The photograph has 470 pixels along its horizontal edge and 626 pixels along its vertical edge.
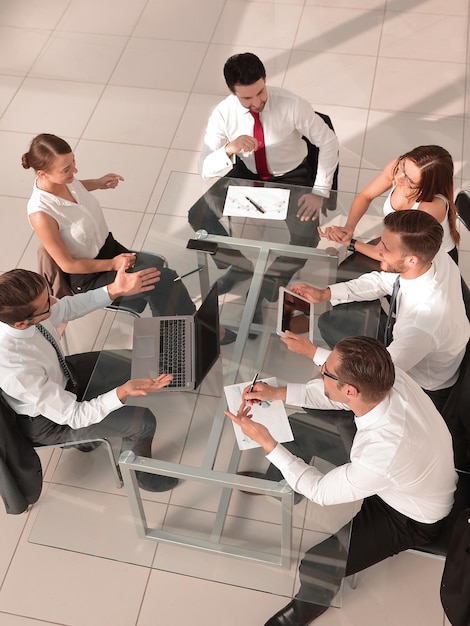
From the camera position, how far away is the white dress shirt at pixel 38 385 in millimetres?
2547

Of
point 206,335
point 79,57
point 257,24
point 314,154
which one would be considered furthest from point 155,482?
point 257,24

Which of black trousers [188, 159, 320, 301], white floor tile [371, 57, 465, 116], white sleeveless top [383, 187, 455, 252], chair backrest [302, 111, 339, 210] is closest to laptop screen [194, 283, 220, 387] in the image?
black trousers [188, 159, 320, 301]

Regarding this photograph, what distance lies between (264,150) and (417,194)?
949mm

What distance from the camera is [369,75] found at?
5.28 meters

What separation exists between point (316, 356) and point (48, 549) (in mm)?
1477

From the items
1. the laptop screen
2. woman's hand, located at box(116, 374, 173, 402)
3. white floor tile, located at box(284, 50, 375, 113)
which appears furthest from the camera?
white floor tile, located at box(284, 50, 375, 113)

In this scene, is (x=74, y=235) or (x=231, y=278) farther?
(x=74, y=235)

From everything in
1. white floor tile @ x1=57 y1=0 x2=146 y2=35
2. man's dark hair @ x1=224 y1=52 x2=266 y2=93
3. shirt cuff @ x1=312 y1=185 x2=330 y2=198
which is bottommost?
white floor tile @ x1=57 y1=0 x2=146 y2=35

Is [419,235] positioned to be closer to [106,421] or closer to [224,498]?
[224,498]

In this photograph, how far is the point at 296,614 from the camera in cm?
271

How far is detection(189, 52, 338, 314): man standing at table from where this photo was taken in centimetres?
321

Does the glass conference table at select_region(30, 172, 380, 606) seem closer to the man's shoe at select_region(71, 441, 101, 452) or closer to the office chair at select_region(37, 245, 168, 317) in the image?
the office chair at select_region(37, 245, 168, 317)

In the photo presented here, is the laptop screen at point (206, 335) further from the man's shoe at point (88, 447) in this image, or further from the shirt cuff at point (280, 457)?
the man's shoe at point (88, 447)

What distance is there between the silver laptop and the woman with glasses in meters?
0.76
